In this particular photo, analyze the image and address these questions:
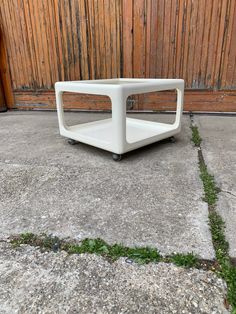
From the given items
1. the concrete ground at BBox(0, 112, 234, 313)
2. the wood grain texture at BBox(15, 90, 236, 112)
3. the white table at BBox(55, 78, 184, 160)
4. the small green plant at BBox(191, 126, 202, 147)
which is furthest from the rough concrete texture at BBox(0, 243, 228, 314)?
the wood grain texture at BBox(15, 90, 236, 112)

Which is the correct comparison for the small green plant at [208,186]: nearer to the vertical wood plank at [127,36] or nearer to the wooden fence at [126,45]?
the wooden fence at [126,45]

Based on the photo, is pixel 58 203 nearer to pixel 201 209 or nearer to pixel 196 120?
pixel 201 209

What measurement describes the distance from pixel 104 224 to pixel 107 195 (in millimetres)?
219

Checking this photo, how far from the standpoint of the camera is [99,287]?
0.66 m

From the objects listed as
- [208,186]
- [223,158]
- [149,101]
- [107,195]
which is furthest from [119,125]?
[149,101]

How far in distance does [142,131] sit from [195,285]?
1.31 meters

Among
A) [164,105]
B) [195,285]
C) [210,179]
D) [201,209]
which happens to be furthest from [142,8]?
[195,285]

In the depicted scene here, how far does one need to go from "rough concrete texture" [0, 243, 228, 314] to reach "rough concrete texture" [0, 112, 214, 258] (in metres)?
0.10

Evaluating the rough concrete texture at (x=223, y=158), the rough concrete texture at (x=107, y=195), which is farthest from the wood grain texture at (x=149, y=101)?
the rough concrete texture at (x=107, y=195)

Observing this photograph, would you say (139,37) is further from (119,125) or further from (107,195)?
(107,195)

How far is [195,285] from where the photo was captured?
65 cm

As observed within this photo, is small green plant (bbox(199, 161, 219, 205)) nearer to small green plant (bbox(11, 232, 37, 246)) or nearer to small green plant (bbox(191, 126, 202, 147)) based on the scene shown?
small green plant (bbox(191, 126, 202, 147))

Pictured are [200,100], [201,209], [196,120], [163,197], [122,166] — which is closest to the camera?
[201,209]

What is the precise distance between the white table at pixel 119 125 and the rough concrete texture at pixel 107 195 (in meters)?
0.10
